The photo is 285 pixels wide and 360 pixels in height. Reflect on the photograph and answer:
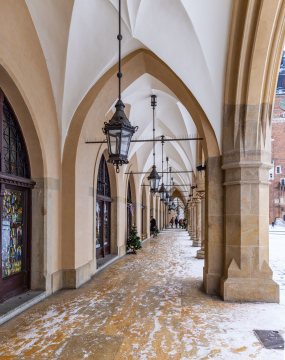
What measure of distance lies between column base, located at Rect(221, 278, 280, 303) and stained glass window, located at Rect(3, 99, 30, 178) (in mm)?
4156

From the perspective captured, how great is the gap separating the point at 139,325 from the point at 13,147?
144 inches

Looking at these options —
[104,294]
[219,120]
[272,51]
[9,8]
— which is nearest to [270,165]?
[219,120]

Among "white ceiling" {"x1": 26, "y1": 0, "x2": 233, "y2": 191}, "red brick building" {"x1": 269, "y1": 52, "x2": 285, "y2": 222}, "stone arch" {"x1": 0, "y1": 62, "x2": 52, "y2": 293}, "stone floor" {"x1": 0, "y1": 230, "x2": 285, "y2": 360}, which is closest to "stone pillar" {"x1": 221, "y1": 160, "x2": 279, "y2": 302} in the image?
"stone floor" {"x1": 0, "y1": 230, "x2": 285, "y2": 360}

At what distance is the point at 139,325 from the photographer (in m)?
4.21

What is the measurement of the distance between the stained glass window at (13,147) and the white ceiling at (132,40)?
1.06 m

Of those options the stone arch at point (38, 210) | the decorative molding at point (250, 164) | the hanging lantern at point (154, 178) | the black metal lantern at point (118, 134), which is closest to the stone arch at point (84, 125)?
the stone arch at point (38, 210)

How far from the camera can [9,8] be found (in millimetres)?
4844

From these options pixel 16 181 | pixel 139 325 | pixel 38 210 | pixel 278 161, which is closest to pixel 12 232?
pixel 38 210

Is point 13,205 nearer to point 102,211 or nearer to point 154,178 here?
point 102,211

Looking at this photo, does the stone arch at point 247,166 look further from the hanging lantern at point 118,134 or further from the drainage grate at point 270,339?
the hanging lantern at point 118,134

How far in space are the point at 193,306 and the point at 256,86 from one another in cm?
378

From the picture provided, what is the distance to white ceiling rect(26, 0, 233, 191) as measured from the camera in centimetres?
524

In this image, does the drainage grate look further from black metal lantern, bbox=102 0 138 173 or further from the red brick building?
the red brick building

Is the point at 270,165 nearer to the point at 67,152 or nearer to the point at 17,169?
the point at 67,152
